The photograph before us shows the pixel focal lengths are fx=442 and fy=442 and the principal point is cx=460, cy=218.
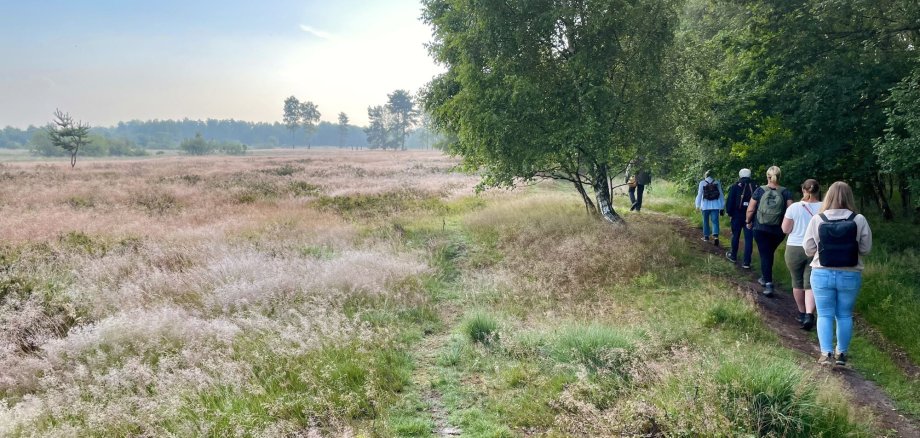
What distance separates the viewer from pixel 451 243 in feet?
39.0

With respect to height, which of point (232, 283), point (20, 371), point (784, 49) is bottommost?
point (20, 371)

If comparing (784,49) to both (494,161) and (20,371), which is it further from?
(20,371)

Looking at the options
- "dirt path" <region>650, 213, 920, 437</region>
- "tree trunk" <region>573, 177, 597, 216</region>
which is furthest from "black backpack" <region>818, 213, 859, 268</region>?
"tree trunk" <region>573, 177, 597, 216</region>

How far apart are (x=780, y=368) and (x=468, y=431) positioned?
2706 millimetres

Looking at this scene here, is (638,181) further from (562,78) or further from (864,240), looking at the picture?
(864,240)

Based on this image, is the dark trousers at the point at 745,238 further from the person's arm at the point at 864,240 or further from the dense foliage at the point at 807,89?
the person's arm at the point at 864,240

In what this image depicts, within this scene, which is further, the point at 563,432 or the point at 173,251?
the point at 173,251

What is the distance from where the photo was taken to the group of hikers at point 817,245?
497 centimetres

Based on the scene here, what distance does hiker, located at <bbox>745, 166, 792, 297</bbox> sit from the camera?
7.34m

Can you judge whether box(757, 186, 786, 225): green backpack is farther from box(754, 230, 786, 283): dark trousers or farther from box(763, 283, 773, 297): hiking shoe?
box(763, 283, 773, 297): hiking shoe

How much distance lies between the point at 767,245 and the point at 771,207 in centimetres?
72

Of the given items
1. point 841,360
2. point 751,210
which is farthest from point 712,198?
point 841,360

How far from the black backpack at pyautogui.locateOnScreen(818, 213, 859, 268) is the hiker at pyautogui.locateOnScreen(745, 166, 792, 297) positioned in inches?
94.8

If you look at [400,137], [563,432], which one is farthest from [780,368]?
[400,137]
